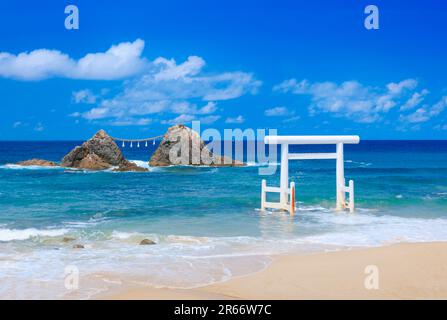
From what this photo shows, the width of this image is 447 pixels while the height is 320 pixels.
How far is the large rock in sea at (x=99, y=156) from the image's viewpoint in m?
50.8

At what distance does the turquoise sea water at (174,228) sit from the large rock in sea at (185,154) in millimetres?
19130

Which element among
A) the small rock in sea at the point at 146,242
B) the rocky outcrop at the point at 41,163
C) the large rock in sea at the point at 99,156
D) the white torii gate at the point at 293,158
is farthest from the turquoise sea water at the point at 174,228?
the rocky outcrop at the point at 41,163

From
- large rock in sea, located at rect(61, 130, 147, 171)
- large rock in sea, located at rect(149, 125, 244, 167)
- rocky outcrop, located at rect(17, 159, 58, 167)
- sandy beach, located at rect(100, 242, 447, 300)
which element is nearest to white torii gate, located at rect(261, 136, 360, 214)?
sandy beach, located at rect(100, 242, 447, 300)

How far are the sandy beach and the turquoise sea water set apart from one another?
2.28 feet

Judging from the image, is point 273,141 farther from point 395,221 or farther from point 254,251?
point 254,251

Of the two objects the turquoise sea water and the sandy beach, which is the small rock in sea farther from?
the sandy beach

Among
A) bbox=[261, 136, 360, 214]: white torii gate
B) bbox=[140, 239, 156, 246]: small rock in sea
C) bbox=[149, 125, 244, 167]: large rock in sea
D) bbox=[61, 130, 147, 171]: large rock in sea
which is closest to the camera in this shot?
bbox=[140, 239, 156, 246]: small rock in sea

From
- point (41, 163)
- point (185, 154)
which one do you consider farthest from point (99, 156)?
point (185, 154)

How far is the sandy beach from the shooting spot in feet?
34.9

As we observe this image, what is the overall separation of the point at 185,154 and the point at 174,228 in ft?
128

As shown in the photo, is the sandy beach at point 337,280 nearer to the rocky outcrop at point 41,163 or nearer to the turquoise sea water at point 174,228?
the turquoise sea water at point 174,228

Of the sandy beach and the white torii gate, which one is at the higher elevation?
the white torii gate
